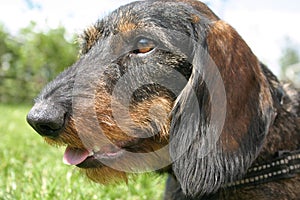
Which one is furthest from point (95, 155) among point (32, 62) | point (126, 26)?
point (32, 62)

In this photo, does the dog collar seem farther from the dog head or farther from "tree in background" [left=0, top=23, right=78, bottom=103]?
"tree in background" [left=0, top=23, right=78, bottom=103]

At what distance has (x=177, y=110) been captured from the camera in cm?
313

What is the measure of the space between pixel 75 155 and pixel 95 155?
0.14 metres

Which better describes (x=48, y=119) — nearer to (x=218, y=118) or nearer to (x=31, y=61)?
(x=218, y=118)

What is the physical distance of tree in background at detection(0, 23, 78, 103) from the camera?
27466 millimetres

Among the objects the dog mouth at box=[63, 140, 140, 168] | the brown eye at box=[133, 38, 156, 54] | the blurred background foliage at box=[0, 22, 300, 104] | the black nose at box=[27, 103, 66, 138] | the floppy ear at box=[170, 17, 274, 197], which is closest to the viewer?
the black nose at box=[27, 103, 66, 138]

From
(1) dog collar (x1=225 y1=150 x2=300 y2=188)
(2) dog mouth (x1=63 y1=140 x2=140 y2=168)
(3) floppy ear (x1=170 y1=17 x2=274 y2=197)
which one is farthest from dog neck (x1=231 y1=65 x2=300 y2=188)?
(2) dog mouth (x1=63 y1=140 x2=140 y2=168)

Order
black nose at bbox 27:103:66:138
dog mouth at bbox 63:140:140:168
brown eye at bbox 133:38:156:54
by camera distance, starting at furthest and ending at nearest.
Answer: brown eye at bbox 133:38:156:54
dog mouth at bbox 63:140:140:168
black nose at bbox 27:103:66:138

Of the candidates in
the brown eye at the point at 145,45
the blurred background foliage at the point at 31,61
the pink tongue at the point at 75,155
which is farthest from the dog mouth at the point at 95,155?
the blurred background foliage at the point at 31,61

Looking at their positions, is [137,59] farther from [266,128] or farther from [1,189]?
[1,189]

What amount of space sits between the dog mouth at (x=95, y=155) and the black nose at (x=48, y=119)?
35cm

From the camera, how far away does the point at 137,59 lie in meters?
3.32

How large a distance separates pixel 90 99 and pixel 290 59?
42.5m

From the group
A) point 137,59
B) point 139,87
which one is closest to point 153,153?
point 139,87
